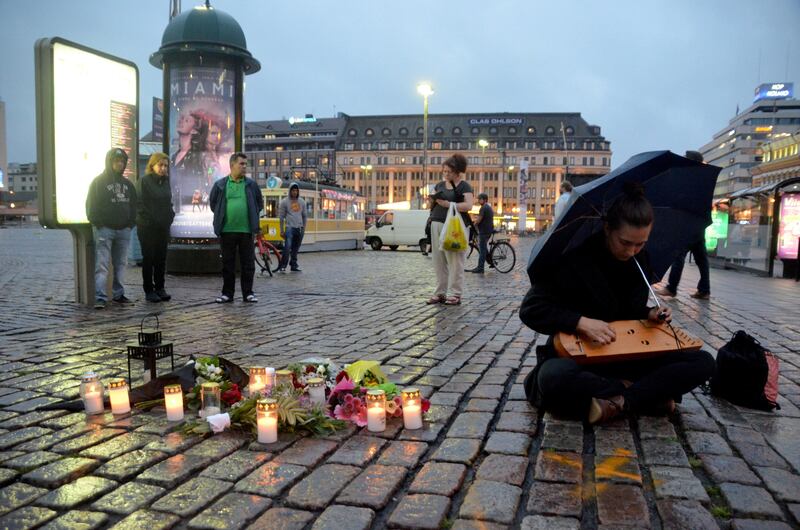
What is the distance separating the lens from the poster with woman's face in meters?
11.7

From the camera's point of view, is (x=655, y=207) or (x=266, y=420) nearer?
(x=266, y=420)

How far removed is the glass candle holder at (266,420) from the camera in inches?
117

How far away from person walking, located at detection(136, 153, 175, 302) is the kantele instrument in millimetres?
6553

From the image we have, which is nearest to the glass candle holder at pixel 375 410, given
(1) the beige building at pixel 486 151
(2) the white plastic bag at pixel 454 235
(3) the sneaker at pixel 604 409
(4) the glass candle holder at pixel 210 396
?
(4) the glass candle holder at pixel 210 396

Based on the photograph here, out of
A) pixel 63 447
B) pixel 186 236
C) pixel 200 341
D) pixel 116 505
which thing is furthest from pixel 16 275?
pixel 116 505

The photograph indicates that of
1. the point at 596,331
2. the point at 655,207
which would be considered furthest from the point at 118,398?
the point at 655,207

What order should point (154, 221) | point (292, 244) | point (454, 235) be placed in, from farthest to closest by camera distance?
point (292, 244), point (154, 221), point (454, 235)

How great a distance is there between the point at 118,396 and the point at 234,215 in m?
5.35

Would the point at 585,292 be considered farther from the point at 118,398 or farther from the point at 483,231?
the point at 483,231

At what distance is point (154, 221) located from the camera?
850 centimetres

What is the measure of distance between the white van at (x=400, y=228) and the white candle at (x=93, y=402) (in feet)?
84.2

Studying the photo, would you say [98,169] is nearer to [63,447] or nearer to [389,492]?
[63,447]

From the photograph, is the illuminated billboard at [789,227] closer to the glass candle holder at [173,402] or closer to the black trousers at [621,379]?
the black trousers at [621,379]

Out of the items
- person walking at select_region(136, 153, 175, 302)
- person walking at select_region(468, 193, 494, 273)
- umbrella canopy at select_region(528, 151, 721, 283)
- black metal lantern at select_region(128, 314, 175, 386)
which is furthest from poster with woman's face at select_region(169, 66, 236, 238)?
umbrella canopy at select_region(528, 151, 721, 283)
